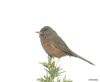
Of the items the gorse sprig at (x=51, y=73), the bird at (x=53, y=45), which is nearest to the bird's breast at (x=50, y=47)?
the bird at (x=53, y=45)

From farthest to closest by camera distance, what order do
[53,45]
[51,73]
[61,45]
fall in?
[53,45] → [61,45] → [51,73]

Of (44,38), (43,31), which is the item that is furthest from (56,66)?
(44,38)

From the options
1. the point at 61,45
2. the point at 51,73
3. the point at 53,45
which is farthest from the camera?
the point at 53,45

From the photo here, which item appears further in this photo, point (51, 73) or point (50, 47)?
point (50, 47)

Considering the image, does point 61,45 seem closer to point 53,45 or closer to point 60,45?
point 60,45

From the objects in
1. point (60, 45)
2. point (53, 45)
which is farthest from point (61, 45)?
point (53, 45)

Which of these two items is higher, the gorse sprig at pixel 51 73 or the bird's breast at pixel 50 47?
the bird's breast at pixel 50 47

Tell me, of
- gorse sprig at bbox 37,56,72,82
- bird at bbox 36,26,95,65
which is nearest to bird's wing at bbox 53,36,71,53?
bird at bbox 36,26,95,65

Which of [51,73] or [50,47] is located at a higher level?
[50,47]

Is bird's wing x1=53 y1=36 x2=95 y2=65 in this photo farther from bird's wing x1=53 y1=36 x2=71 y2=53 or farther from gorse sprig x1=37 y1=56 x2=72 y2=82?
gorse sprig x1=37 y1=56 x2=72 y2=82

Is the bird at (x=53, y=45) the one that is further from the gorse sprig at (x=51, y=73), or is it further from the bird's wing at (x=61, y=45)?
the gorse sprig at (x=51, y=73)

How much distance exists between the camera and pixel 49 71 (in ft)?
8.38

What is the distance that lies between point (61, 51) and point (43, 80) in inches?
138

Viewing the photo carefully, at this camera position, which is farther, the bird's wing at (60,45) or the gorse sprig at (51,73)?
the bird's wing at (60,45)
